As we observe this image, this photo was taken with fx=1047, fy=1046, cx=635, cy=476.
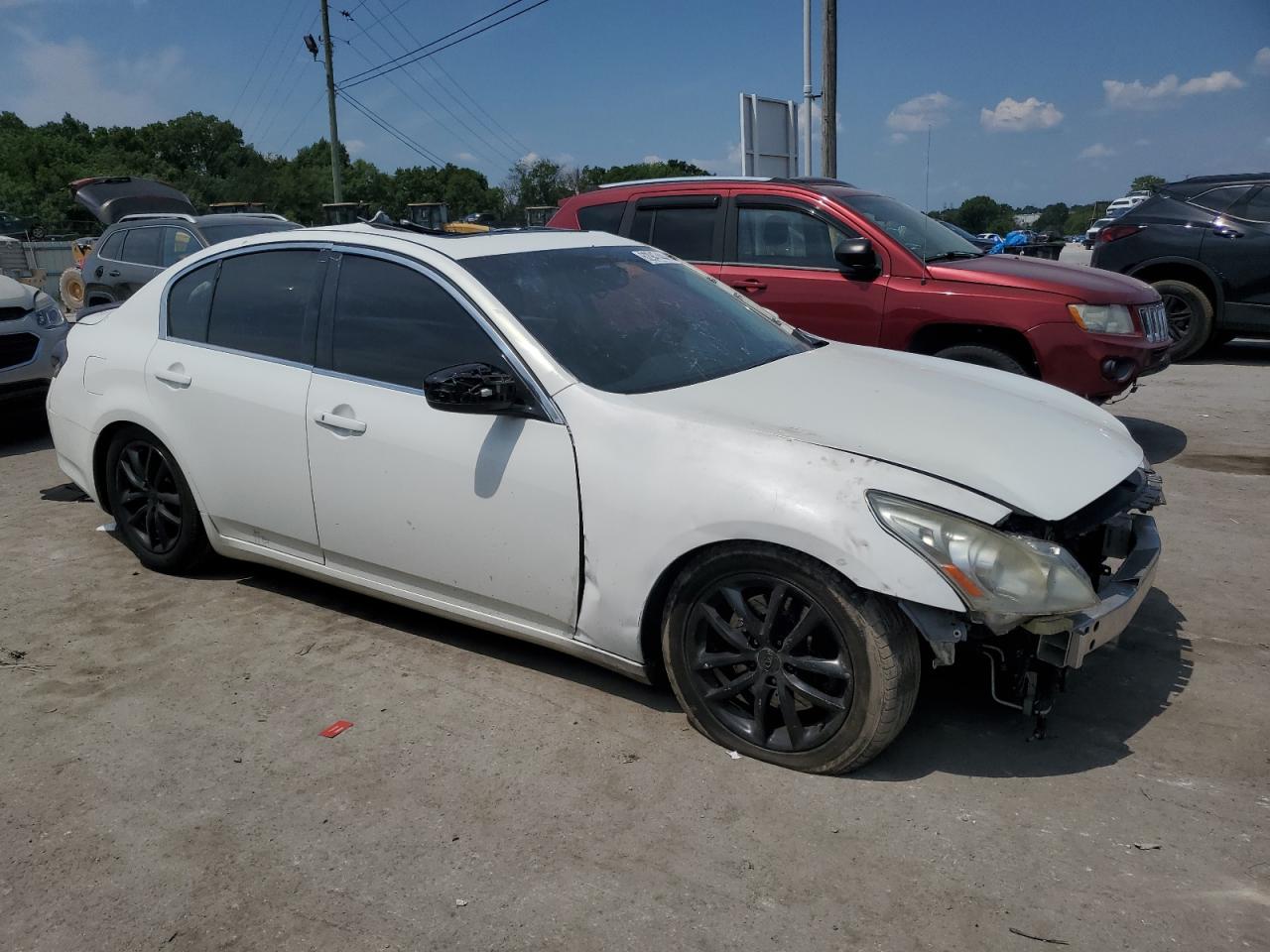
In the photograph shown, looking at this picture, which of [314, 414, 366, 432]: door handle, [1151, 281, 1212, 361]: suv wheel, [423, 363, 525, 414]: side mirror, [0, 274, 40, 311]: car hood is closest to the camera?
[423, 363, 525, 414]: side mirror

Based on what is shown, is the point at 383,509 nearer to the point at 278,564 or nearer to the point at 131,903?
the point at 278,564

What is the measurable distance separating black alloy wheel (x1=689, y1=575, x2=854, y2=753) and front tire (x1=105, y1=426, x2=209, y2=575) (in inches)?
103

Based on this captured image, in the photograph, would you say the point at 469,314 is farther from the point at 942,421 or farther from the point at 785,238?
the point at 785,238

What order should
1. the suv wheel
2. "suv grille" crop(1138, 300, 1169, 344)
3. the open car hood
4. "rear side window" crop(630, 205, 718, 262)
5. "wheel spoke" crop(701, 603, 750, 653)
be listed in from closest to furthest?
"wheel spoke" crop(701, 603, 750, 653) → "suv grille" crop(1138, 300, 1169, 344) → "rear side window" crop(630, 205, 718, 262) → the suv wheel → the open car hood

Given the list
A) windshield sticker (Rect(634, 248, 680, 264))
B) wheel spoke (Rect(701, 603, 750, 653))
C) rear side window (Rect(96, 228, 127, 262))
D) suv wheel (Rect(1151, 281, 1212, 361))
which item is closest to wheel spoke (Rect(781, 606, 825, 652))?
wheel spoke (Rect(701, 603, 750, 653))

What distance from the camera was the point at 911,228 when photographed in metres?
7.31

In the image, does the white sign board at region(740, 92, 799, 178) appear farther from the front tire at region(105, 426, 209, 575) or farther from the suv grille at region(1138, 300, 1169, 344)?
the front tire at region(105, 426, 209, 575)

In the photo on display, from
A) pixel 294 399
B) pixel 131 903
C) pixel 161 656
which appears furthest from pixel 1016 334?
pixel 131 903

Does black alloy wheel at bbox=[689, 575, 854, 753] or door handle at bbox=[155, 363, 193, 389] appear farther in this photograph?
door handle at bbox=[155, 363, 193, 389]

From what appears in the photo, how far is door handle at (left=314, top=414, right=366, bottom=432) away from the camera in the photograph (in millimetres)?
3863

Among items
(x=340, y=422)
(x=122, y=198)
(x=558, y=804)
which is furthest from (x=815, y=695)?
(x=122, y=198)

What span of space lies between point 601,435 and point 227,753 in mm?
1580

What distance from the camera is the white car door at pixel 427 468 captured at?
3461mm

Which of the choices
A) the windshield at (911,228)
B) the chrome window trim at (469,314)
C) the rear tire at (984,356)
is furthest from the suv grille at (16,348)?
the rear tire at (984,356)
